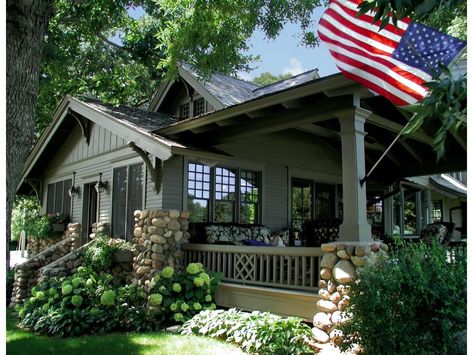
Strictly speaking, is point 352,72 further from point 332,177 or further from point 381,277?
point 332,177

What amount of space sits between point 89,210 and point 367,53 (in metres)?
8.70

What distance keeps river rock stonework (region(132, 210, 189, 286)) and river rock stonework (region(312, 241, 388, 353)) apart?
3.05 metres

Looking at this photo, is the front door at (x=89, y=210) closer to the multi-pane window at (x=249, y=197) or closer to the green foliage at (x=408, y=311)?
the multi-pane window at (x=249, y=197)

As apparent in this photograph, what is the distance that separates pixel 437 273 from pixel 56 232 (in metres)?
10.5

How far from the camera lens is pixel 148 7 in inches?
530

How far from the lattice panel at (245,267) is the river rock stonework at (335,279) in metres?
1.54

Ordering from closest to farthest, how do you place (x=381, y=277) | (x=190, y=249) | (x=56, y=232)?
(x=381, y=277), (x=190, y=249), (x=56, y=232)

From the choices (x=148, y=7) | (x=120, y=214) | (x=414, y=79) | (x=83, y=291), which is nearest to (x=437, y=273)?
(x=414, y=79)

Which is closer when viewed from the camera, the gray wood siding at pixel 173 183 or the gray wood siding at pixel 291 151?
the gray wood siding at pixel 173 183

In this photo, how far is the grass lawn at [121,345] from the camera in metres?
5.35

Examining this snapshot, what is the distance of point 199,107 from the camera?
1132 centimetres

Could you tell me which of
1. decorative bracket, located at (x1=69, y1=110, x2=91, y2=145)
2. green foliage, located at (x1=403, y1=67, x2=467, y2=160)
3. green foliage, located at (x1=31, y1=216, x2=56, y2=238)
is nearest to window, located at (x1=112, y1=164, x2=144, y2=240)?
decorative bracket, located at (x1=69, y1=110, x2=91, y2=145)

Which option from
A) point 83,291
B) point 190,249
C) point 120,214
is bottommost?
point 83,291

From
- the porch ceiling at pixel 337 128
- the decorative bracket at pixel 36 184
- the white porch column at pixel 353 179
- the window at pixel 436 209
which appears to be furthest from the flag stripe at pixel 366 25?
the window at pixel 436 209
